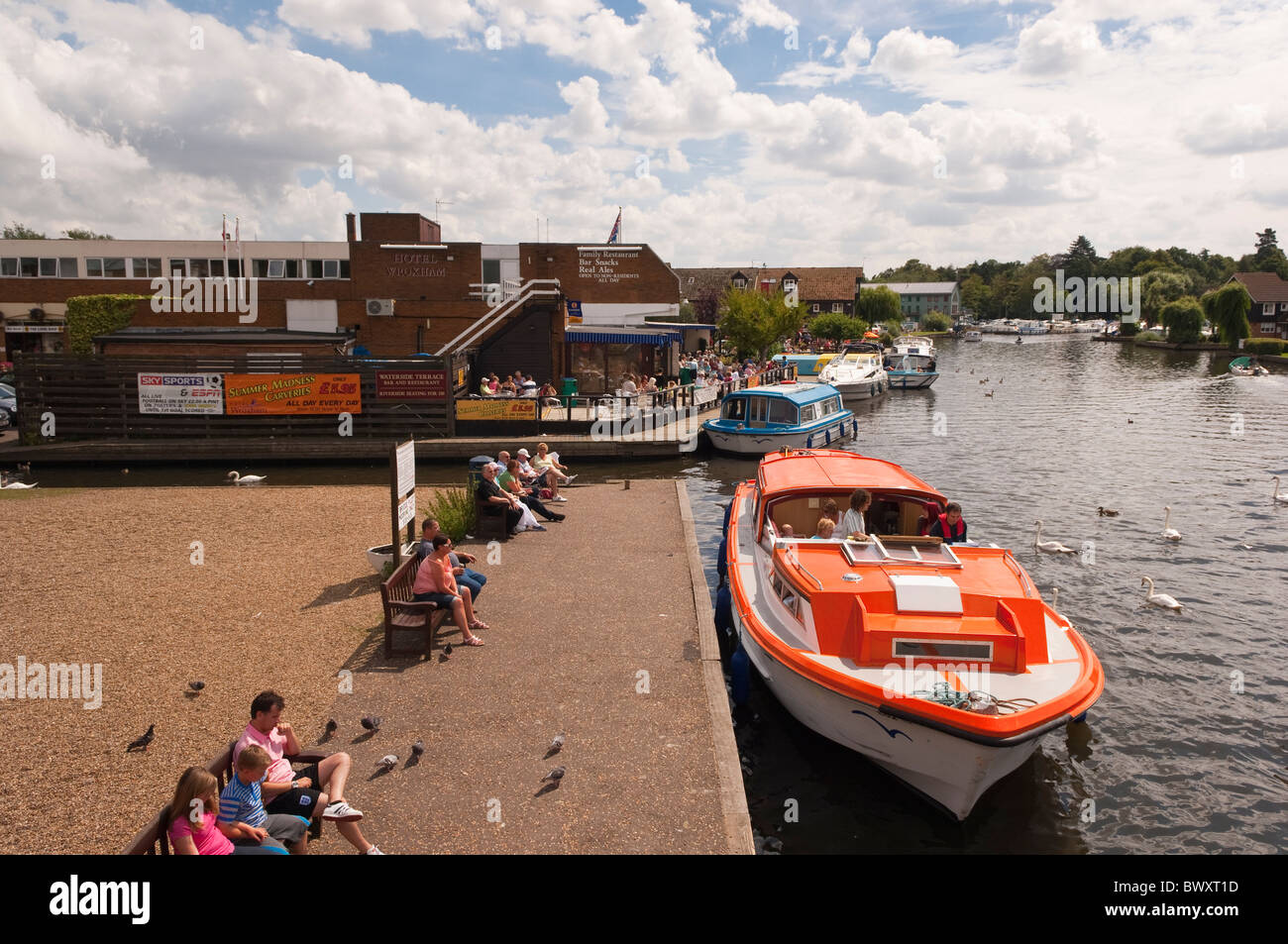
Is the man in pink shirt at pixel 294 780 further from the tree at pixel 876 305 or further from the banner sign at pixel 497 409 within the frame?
the tree at pixel 876 305

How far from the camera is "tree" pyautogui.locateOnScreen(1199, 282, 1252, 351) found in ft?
269

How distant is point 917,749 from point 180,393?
25.6 meters

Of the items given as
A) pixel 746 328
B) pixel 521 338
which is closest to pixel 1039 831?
pixel 521 338

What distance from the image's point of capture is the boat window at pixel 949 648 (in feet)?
26.9

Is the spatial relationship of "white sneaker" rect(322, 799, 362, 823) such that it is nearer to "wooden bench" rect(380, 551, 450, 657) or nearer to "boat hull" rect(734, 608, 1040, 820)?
"wooden bench" rect(380, 551, 450, 657)

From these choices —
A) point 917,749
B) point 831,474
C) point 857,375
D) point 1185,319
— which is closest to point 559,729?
point 917,749

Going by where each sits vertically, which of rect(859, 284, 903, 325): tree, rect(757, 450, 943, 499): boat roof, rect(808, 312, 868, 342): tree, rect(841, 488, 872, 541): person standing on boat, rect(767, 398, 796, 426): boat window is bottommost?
rect(841, 488, 872, 541): person standing on boat

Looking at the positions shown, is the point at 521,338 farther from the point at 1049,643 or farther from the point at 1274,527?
the point at 1049,643

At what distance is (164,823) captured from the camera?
530cm

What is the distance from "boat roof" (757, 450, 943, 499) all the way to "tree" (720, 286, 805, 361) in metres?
38.3

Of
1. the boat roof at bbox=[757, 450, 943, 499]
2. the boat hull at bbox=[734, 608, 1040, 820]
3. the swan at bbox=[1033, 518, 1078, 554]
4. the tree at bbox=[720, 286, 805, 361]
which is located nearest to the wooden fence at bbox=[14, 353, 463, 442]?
the boat roof at bbox=[757, 450, 943, 499]

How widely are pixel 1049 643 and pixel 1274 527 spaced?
14.1 m

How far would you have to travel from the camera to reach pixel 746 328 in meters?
52.1

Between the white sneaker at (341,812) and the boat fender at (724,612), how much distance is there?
657 cm
